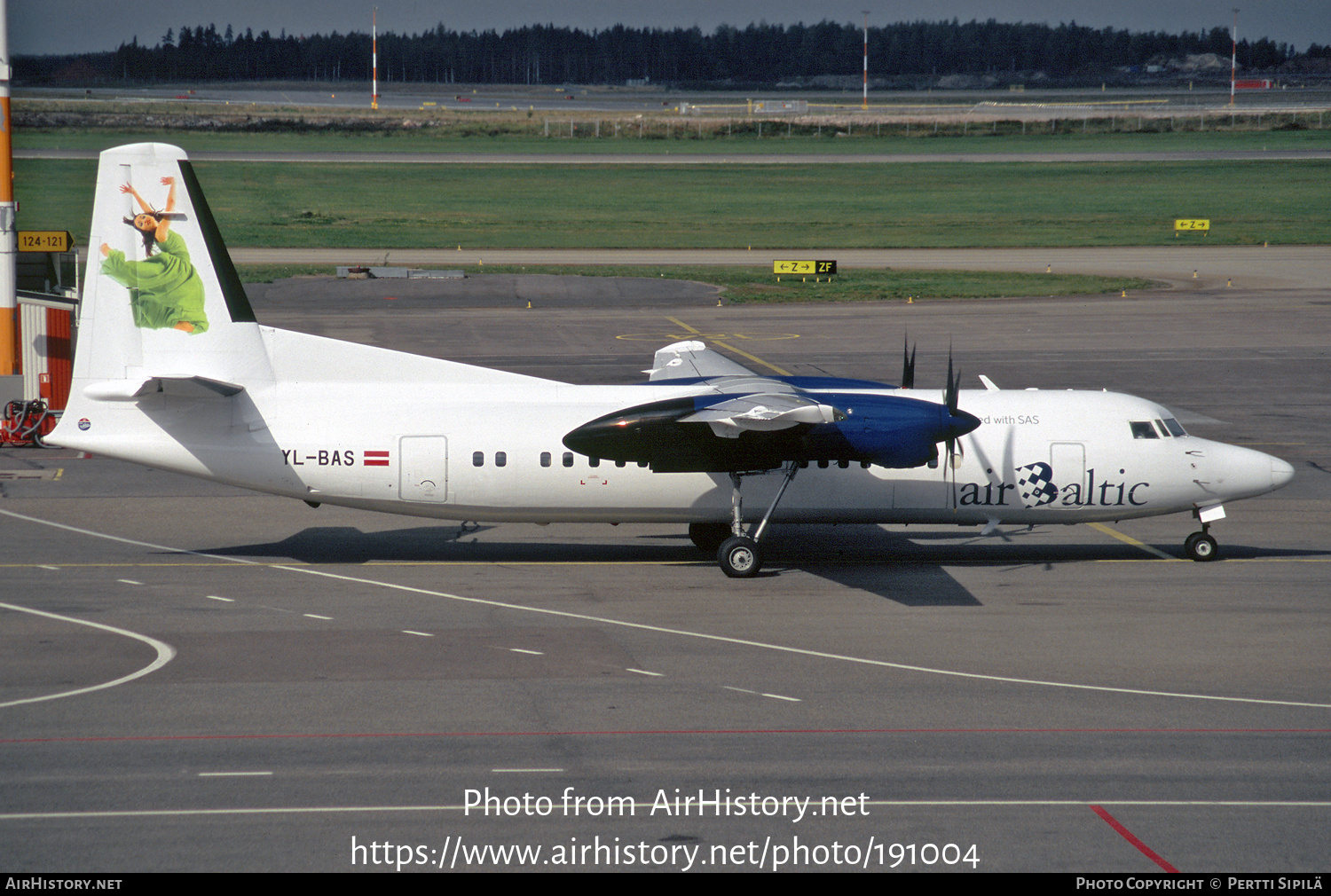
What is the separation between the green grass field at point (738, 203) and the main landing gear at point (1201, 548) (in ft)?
195

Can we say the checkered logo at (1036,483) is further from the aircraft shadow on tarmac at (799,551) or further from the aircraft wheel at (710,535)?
the aircraft wheel at (710,535)

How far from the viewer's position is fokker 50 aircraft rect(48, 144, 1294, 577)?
74.7 feet

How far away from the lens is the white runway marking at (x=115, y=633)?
55.5ft

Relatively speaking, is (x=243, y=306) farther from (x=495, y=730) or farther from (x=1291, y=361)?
(x=1291, y=361)

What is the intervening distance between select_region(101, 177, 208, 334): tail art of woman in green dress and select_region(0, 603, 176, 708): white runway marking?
5.61m

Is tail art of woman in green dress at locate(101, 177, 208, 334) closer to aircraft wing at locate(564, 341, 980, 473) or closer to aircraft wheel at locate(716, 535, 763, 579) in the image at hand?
aircraft wing at locate(564, 341, 980, 473)

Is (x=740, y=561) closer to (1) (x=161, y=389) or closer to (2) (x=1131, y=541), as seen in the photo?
(2) (x=1131, y=541)

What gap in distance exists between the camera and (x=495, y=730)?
15930 millimetres

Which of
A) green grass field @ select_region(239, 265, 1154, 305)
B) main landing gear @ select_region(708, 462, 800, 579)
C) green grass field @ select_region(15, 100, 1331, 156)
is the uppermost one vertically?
green grass field @ select_region(15, 100, 1331, 156)

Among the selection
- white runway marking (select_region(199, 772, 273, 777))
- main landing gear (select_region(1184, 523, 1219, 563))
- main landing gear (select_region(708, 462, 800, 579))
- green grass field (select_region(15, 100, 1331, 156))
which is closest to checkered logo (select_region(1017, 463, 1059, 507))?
main landing gear (select_region(1184, 523, 1219, 563))

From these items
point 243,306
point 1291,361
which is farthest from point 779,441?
point 1291,361

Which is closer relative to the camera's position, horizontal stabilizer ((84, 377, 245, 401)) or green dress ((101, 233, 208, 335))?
horizontal stabilizer ((84, 377, 245, 401))

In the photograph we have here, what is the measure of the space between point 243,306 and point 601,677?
10.8m

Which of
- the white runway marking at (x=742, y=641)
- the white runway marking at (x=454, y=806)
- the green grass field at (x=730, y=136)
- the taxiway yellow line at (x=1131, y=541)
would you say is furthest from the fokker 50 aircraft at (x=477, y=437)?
the green grass field at (x=730, y=136)
